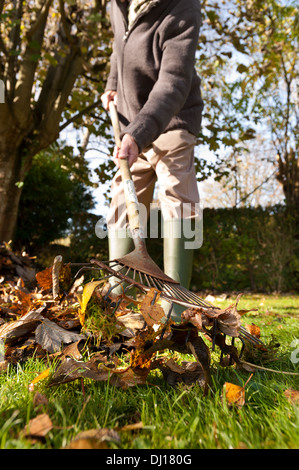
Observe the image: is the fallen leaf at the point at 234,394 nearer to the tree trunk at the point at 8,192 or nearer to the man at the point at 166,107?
the man at the point at 166,107

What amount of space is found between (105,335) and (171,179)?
1320mm

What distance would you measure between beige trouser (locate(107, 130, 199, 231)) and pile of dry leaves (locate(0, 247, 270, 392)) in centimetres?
87

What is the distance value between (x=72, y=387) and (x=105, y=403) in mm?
190

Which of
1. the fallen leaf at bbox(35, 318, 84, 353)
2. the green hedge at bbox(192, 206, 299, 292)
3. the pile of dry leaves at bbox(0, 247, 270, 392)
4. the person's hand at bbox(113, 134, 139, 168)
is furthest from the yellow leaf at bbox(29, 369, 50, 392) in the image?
the green hedge at bbox(192, 206, 299, 292)

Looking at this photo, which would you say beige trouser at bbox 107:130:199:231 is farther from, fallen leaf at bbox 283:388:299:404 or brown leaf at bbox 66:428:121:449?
brown leaf at bbox 66:428:121:449

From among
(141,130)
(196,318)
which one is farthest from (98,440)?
(141,130)

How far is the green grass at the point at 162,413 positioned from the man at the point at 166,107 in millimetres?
1106

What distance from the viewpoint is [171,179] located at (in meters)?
2.48

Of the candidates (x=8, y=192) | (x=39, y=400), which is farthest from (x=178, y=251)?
(x=8, y=192)

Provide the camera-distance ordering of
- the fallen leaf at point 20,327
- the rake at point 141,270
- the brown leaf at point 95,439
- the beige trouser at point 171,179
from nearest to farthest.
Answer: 1. the brown leaf at point 95,439
2. the rake at point 141,270
3. the fallen leaf at point 20,327
4. the beige trouser at point 171,179

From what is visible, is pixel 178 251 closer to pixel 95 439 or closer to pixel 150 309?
pixel 150 309

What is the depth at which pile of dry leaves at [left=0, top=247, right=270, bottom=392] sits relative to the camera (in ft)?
3.87

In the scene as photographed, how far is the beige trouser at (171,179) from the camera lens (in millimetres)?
2488

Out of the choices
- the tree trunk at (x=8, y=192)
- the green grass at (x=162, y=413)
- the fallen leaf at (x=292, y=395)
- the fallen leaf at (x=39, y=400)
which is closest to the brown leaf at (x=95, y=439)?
the green grass at (x=162, y=413)
